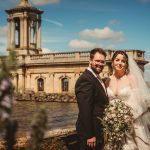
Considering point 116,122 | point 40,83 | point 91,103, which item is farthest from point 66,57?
point 91,103

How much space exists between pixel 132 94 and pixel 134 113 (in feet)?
0.89

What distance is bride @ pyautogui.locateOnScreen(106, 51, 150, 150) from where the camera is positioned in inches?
210

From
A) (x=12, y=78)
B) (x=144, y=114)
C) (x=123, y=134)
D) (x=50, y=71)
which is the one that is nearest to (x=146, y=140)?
(x=144, y=114)

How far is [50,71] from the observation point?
37469 mm

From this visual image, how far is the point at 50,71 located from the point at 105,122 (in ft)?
107

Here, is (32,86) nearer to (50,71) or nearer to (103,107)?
(50,71)

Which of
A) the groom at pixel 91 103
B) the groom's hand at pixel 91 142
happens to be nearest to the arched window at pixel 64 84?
the groom at pixel 91 103

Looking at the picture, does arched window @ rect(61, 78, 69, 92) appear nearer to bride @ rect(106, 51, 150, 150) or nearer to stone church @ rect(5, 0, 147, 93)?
stone church @ rect(5, 0, 147, 93)

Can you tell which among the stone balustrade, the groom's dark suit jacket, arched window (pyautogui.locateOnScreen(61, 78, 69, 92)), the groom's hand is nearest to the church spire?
the stone balustrade

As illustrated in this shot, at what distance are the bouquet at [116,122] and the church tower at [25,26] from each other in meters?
35.2

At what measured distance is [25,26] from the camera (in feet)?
133

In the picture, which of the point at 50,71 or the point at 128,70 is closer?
the point at 128,70

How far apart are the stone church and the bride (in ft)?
87.6

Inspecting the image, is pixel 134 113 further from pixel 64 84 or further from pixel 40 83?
pixel 40 83
